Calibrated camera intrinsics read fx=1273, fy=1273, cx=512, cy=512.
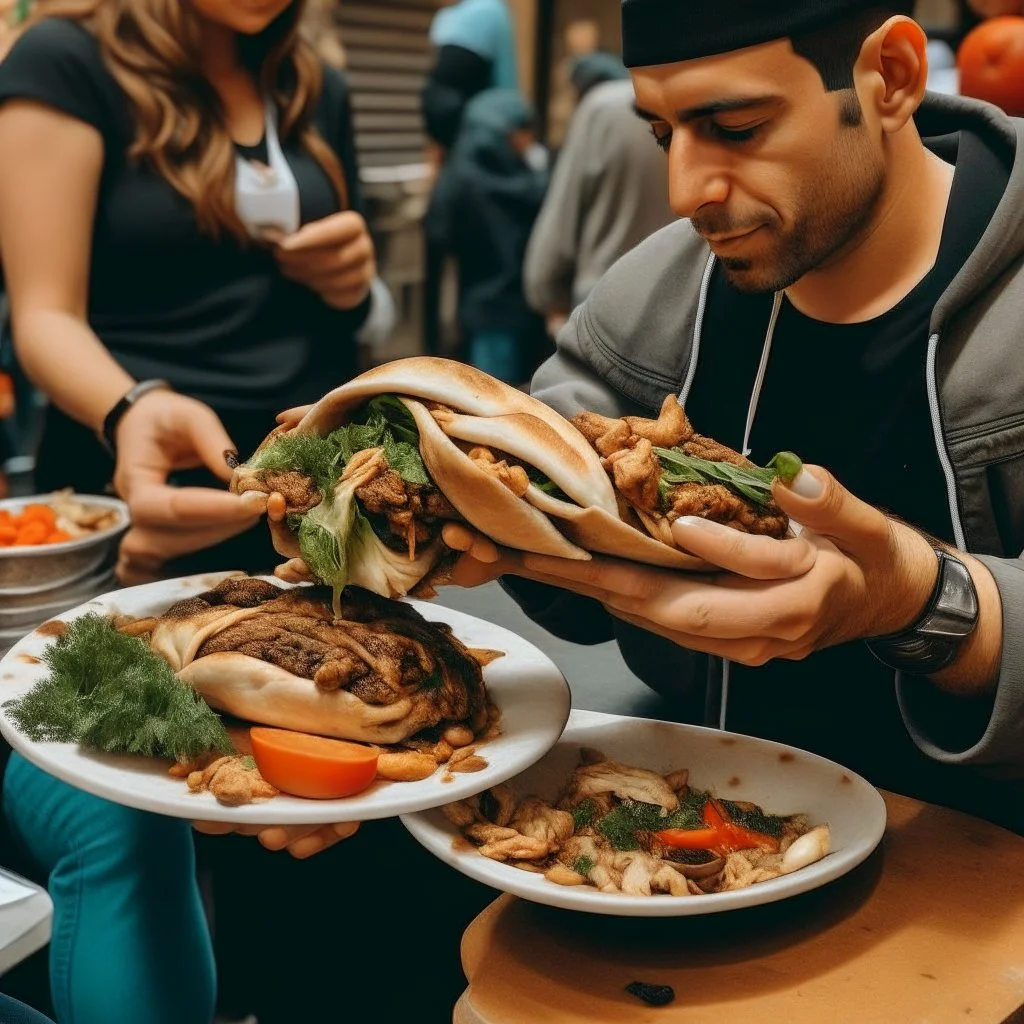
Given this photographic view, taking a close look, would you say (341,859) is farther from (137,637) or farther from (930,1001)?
(930,1001)

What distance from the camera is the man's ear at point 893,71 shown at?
1778 mm

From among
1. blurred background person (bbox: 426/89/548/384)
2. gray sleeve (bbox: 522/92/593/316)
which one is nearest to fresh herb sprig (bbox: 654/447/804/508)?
gray sleeve (bbox: 522/92/593/316)

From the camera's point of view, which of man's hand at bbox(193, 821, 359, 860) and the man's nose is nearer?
man's hand at bbox(193, 821, 359, 860)

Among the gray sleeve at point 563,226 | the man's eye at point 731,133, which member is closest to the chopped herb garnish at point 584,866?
the man's eye at point 731,133

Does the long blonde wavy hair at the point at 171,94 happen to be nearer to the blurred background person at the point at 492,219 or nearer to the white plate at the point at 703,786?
the white plate at the point at 703,786

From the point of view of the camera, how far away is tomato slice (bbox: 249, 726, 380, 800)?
5.00 ft

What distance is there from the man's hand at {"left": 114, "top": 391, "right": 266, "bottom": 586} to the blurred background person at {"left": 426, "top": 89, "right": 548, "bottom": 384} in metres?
4.76

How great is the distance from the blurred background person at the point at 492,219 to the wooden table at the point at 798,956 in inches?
235

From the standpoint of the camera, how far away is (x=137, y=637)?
181 cm

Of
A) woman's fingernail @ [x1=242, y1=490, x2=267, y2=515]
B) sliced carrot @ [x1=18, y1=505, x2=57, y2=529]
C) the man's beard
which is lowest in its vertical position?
A: sliced carrot @ [x1=18, y1=505, x2=57, y2=529]

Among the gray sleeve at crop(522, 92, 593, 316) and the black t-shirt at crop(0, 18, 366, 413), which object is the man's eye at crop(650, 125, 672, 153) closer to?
the black t-shirt at crop(0, 18, 366, 413)

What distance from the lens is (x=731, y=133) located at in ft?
5.75

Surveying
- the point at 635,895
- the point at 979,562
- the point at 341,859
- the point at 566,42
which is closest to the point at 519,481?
the point at 635,895

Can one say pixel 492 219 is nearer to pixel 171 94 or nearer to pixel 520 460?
pixel 171 94
